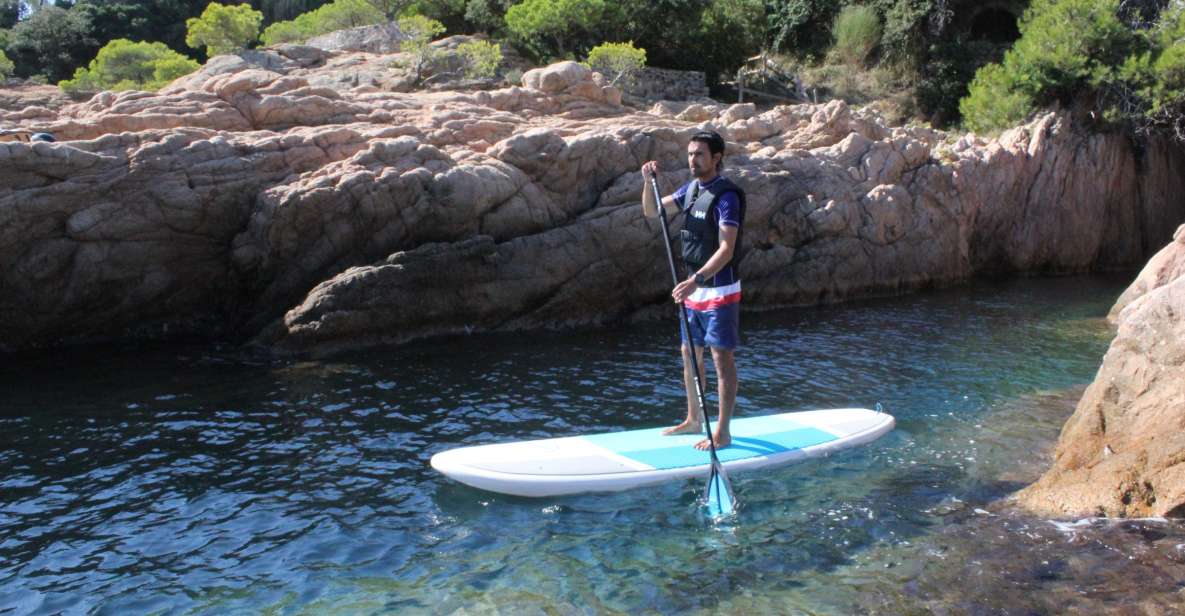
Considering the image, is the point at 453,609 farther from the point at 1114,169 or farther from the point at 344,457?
the point at 1114,169

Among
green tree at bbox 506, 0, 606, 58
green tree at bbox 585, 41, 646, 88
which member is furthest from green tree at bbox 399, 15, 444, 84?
green tree at bbox 585, 41, 646, 88

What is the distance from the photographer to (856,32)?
30734 millimetres

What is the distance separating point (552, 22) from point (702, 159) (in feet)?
66.2

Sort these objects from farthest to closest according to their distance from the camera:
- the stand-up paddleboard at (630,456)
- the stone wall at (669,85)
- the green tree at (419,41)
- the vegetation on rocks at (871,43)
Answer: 1. the stone wall at (669,85)
2. the green tree at (419,41)
3. the vegetation on rocks at (871,43)
4. the stand-up paddleboard at (630,456)

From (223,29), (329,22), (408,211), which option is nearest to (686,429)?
(408,211)

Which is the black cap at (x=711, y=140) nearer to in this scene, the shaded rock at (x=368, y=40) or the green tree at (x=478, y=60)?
the green tree at (x=478, y=60)

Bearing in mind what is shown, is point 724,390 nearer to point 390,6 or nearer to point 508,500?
point 508,500

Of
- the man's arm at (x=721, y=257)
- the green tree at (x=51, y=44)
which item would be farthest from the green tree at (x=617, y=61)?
the green tree at (x=51, y=44)

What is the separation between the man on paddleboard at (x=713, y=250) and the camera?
7812 mm

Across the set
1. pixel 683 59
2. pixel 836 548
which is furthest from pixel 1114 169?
pixel 836 548

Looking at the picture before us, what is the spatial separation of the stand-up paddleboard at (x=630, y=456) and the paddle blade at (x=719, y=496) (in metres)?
0.39

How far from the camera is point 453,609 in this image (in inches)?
243

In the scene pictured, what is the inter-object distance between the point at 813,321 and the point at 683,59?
15299mm

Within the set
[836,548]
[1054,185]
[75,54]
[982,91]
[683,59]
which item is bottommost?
[836,548]
